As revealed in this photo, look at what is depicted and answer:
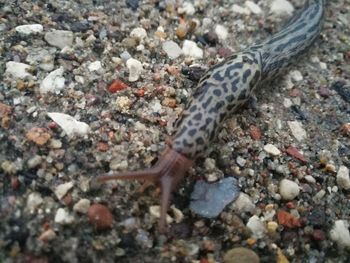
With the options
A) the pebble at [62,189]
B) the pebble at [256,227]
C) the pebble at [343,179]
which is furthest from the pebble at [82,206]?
the pebble at [343,179]

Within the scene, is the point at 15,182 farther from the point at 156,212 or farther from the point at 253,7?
the point at 253,7

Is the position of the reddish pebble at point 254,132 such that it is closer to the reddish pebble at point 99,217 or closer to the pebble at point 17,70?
the reddish pebble at point 99,217

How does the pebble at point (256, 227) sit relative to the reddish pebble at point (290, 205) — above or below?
below

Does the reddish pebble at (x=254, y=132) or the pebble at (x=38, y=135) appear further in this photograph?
the reddish pebble at (x=254, y=132)

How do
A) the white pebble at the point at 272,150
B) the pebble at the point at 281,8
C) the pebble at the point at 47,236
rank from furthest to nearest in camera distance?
the pebble at the point at 281,8, the white pebble at the point at 272,150, the pebble at the point at 47,236

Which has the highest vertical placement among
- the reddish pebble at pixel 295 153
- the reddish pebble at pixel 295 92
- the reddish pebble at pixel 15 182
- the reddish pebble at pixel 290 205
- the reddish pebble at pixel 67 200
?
the reddish pebble at pixel 295 92

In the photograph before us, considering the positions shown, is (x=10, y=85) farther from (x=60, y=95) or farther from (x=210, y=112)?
(x=210, y=112)

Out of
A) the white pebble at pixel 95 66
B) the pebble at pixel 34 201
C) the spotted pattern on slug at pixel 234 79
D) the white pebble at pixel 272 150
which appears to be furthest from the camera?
the white pebble at pixel 95 66
